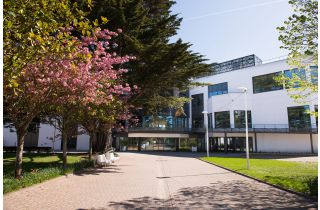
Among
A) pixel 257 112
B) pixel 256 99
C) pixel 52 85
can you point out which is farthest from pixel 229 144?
pixel 52 85

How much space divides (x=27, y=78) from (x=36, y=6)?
15.3ft

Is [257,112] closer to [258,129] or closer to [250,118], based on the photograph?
[250,118]

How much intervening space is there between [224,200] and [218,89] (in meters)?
40.5

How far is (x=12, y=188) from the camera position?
914 centimetres

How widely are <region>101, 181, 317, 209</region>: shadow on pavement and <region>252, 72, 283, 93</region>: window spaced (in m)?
34.3

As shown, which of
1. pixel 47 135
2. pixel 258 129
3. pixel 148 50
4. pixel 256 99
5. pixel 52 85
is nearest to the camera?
pixel 52 85

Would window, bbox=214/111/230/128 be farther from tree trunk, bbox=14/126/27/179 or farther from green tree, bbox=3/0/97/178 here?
green tree, bbox=3/0/97/178

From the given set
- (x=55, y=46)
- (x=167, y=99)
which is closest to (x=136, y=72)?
(x=167, y=99)

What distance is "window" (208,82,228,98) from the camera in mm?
46472

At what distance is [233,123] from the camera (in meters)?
43.6

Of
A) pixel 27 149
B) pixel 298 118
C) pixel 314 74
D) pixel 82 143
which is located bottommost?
pixel 27 149

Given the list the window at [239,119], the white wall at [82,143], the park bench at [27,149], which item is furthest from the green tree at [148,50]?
the white wall at [82,143]

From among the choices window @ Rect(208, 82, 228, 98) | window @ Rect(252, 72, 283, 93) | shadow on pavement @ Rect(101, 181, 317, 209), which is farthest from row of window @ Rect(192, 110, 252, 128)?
shadow on pavement @ Rect(101, 181, 317, 209)

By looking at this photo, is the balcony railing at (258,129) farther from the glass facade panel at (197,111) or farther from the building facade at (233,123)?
the glass facade panel at (197,111)
